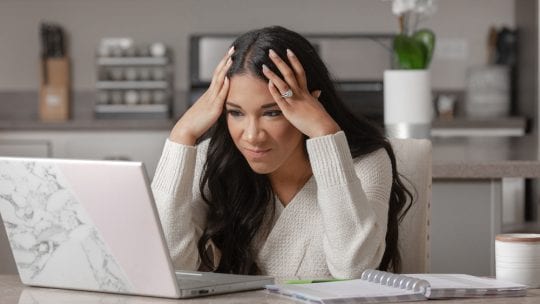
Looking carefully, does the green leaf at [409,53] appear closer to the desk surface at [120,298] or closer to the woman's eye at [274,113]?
the woman's eye at [274,113]

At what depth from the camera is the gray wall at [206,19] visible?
18.5 ft

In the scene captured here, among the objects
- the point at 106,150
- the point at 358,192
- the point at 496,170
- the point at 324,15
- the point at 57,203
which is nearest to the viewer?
the point at 57,203

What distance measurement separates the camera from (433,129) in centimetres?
520

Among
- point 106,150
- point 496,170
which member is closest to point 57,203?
point 496,170

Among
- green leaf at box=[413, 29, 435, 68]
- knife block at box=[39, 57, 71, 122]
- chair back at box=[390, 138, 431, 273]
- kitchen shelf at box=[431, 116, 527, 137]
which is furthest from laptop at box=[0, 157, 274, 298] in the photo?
knife block at box=[39, 57, 71, 122]

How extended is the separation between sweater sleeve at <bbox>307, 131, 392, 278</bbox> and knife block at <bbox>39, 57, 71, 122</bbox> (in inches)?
154

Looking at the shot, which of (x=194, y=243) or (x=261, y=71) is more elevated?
(x=261, y=71)

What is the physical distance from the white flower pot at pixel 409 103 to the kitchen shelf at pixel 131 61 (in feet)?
8.28

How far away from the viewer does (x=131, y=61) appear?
545 centimetres

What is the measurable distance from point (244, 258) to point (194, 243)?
0.10m

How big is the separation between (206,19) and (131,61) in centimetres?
49

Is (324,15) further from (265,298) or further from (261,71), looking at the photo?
(265,298)

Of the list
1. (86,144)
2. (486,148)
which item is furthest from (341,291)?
(486,148)

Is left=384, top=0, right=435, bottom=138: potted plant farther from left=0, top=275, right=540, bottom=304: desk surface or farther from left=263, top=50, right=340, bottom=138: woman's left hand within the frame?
left=0, top=275, right=540, bottom=304: desk surface
